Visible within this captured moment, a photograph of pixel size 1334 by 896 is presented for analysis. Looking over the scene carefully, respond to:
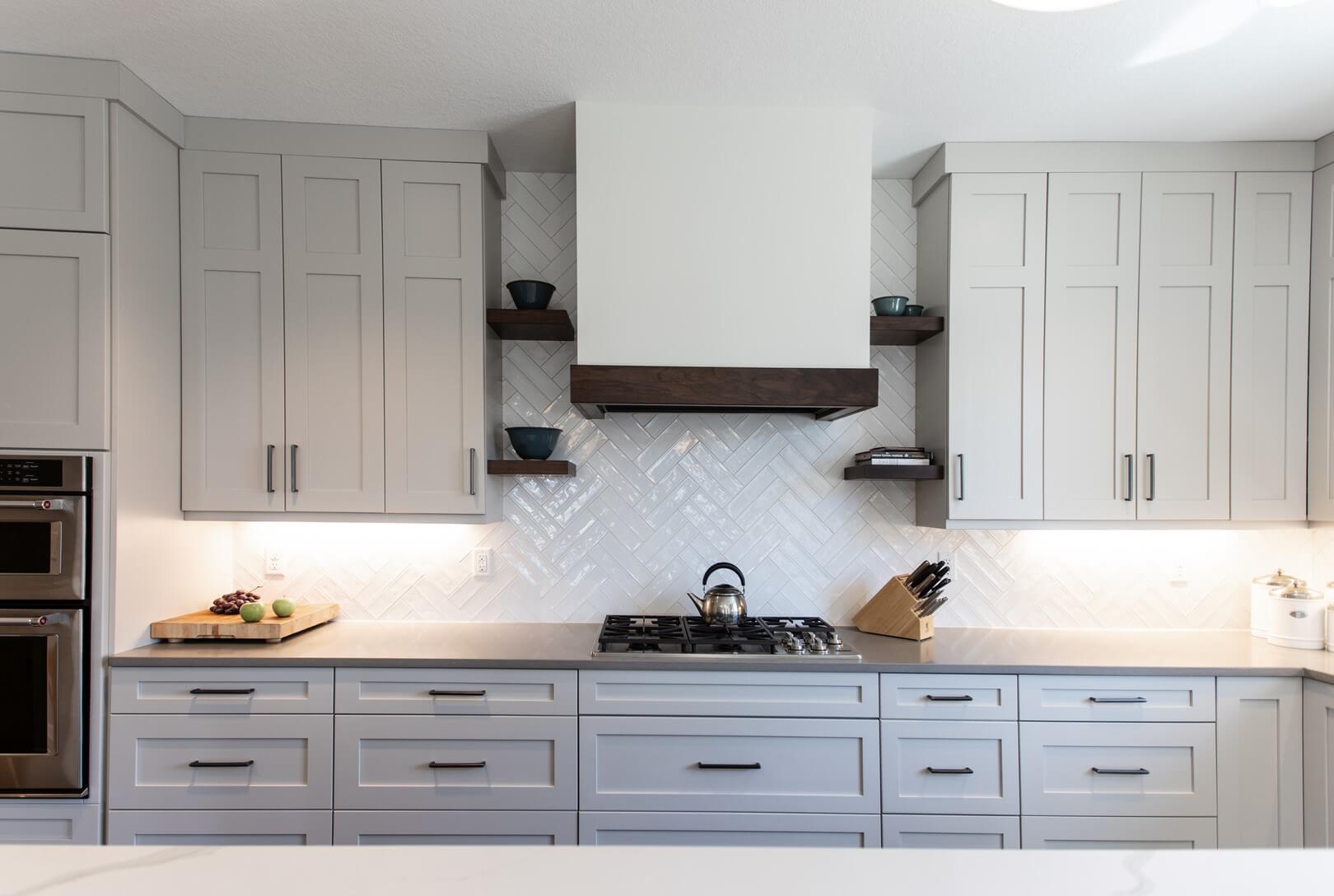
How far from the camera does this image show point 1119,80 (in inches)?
89.0

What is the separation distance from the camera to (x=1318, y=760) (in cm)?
226

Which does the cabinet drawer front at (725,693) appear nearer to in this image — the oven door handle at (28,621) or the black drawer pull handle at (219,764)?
the black drawer pull handle at (219,764)

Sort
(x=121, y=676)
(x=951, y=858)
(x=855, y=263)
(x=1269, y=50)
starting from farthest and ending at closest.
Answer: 1. (x=855, y=263)
2. (x=121, y=676)
3. (x=1269, y=50)
4. (x=951, y=858)

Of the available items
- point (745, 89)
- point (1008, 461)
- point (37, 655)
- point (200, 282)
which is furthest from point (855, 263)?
point (37, 655)

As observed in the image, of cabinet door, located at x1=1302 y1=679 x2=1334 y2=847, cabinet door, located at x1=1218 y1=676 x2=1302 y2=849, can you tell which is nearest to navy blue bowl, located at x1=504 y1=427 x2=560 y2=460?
cabinet door, located at x1=1218 y1=676 x2=1302 y2=849

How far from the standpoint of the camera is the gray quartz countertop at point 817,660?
2289 mm

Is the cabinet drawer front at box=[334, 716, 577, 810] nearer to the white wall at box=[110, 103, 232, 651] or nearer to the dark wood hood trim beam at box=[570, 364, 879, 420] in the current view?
the white wall at box=[110, 103, 232, 651]

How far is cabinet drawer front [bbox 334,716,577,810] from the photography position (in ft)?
7.45

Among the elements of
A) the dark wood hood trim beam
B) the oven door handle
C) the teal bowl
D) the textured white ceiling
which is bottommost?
the oven door handle

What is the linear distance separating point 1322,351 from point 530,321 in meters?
2.64

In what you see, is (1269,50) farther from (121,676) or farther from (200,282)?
(121,676)

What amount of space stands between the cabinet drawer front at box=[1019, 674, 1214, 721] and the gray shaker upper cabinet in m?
3.04

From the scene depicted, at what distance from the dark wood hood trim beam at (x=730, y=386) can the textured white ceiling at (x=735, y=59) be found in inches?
33.8

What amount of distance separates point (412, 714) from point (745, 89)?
2129mm
